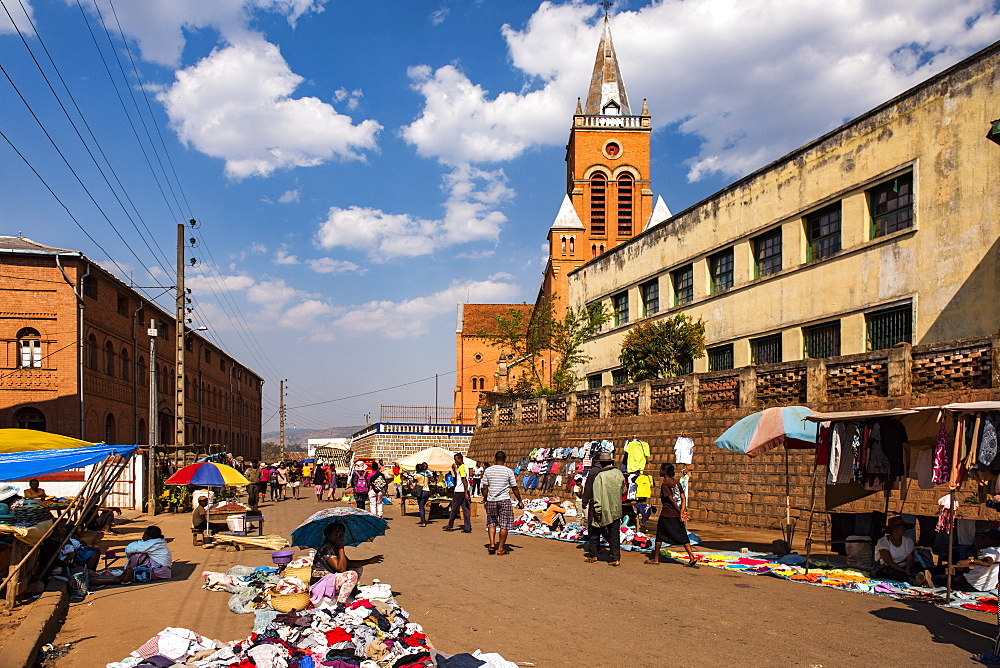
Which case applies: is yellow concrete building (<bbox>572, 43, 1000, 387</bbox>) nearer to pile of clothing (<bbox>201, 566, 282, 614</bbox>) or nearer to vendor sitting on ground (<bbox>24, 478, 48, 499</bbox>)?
pile of clothing (<bbox>201, 566, 282, 614</bbox>)

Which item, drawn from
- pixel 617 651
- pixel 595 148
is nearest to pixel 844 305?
pixel 617 651

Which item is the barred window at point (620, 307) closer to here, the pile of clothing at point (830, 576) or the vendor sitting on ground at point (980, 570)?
the pile of clothing at point (830, 576)

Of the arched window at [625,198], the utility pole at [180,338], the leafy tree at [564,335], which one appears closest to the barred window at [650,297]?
the leafy tree at [564,335]

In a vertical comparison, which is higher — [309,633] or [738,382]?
[738,382]

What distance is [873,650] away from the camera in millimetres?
6914

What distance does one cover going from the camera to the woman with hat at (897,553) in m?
10.2

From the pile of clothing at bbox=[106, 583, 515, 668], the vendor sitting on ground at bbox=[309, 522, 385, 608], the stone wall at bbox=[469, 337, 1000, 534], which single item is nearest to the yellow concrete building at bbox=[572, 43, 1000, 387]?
the stone wall at bbox=[469, 337, 1000, 534]

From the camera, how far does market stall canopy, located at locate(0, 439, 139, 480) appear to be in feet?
38.7

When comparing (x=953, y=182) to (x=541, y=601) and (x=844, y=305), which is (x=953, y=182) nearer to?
(x=844, y=305)

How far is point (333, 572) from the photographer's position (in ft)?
26.7

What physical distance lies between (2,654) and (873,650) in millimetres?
7514

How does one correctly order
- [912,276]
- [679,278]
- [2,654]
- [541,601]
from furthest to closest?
[679,278], [912,276], [541,601], [2,654]

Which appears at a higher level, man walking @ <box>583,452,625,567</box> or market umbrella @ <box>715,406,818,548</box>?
market umbrella @ <box>715,406,818,548</box>

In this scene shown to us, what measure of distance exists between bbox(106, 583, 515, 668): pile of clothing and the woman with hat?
6622mm
